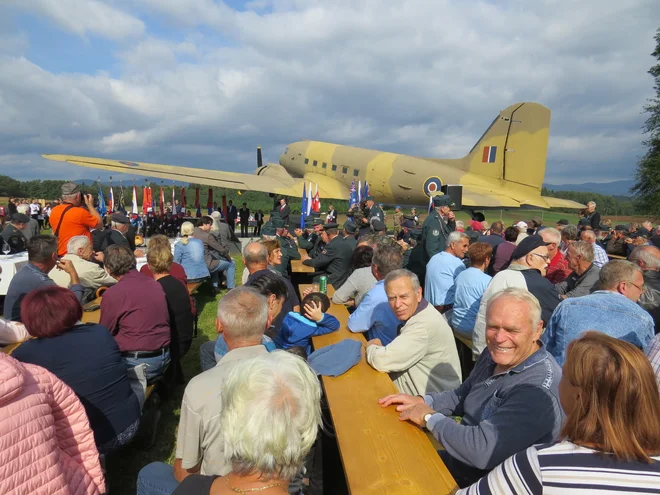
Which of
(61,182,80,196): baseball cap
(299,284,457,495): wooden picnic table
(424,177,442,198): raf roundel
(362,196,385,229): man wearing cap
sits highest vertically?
(424,177,442,198): raf roundel

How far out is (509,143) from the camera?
56.1 ft

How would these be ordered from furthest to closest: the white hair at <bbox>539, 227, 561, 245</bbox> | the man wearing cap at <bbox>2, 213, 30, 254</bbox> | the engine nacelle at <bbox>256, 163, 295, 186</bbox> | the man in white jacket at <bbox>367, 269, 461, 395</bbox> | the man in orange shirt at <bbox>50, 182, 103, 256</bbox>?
the engine nacelle at <bbox>256, 163, 295, 186</bbox>
the man wearing cap at <bbox>2, 213, 30, 254</bbox>
the man in orange shirt at <bbox>50, 182, 103, 256</bbox>
the white hair at <bbox>539, 227, 561, 245</bbox>
the man in white jacket at <bbox>367, 269, 461, 395</bbox>

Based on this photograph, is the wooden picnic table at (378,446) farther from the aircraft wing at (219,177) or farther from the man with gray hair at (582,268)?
the aircraft wing at (219,177)

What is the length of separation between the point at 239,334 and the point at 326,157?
19878 mm

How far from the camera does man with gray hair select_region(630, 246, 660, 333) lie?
150 inches

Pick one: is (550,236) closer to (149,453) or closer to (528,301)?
(528,301)

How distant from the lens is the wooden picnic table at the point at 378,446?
1.69 m

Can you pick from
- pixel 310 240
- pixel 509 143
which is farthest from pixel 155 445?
pixel 509 143

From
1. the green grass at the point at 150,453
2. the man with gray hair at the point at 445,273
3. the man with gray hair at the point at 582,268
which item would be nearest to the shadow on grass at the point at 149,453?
the green grass at the point at 150,453

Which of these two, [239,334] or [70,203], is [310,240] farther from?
[239,334]

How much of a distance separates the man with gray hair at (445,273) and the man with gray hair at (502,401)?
2802 mm

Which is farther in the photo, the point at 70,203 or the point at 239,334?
the point at 70,203

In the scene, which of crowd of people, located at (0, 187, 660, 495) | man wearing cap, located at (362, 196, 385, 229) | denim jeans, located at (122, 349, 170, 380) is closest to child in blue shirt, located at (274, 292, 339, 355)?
crowd of people, located at (0, 187, 660, 495)

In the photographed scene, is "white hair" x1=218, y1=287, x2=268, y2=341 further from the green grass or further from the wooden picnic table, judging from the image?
the green grass
